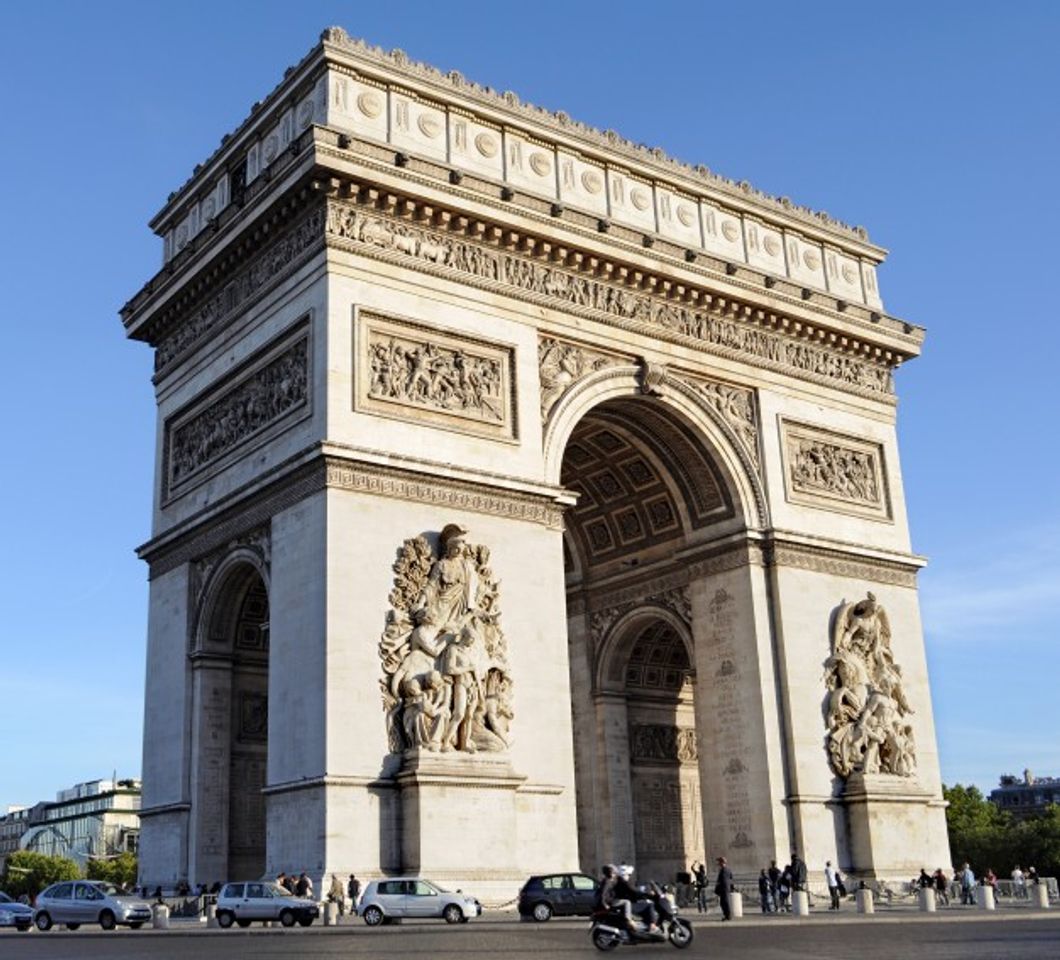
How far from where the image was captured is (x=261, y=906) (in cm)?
2252

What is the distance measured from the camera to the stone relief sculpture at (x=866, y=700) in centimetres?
3078

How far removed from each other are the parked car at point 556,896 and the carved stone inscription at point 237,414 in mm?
9865

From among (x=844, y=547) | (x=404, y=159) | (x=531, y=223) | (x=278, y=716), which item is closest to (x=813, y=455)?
(x=844, y=547)

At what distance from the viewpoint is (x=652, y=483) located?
33.4 metres

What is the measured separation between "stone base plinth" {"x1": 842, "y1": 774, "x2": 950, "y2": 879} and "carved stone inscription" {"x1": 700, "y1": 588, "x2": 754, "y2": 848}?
2.41 metres

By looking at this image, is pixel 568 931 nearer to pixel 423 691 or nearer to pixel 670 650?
pixel 423 691

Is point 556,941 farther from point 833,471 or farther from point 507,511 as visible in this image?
point 833,471

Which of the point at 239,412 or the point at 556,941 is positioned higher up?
the point at 239,412

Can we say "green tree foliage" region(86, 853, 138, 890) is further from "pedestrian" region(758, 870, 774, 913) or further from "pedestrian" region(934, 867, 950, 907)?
"pedestrian" region(758, 870, 774, 913)

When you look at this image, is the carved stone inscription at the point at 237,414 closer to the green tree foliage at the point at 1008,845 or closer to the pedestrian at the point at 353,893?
the pedestrian at the point at 353,893

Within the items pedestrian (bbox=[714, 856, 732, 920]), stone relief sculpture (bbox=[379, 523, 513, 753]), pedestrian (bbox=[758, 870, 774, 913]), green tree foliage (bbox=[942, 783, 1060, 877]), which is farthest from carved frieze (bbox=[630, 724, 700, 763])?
green tree foliage (bbox=[942, 783, 1060, 877])

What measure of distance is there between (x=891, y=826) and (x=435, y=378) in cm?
1429

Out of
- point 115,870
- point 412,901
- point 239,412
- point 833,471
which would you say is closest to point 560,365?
point 239,412

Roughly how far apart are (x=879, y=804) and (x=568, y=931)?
12370 millimetres
